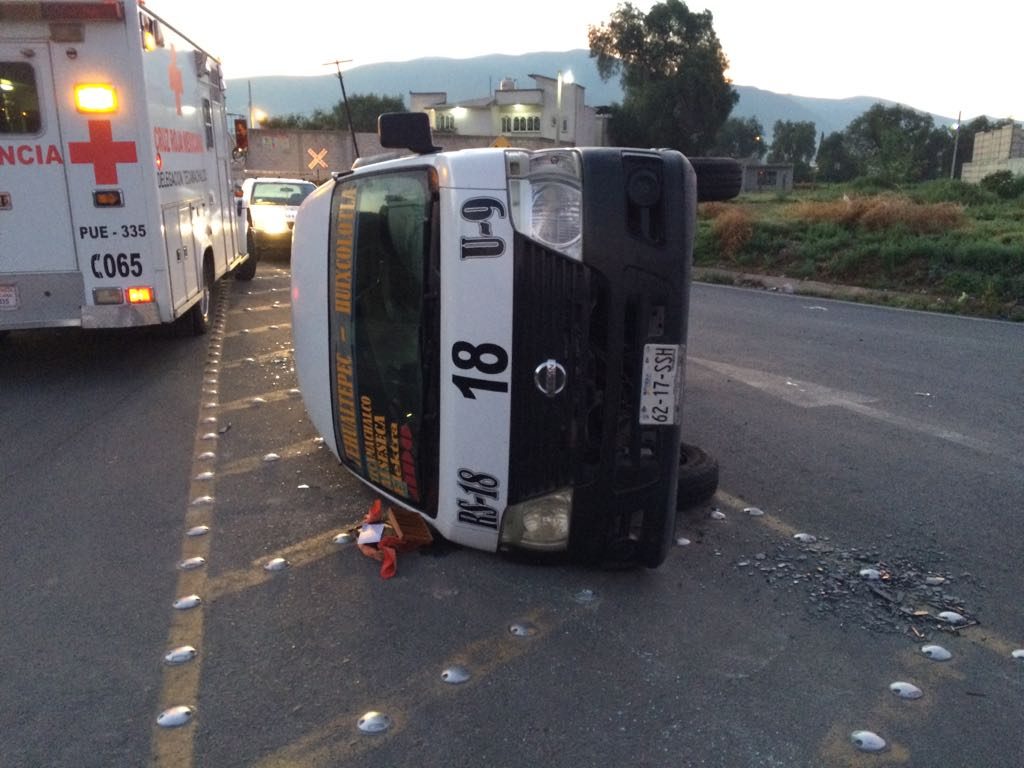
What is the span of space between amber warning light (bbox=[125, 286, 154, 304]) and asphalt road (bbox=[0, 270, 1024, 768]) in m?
1.17

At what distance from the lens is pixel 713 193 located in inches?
172

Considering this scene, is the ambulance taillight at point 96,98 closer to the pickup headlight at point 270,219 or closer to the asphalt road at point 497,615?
the asphalt road at point 497,615

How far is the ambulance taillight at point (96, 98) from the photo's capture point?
22.2 ft

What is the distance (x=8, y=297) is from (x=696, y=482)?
18.6 ft

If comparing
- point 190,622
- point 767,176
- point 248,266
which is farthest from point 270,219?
point 767,176

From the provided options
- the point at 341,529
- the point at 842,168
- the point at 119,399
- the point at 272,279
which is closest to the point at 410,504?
the point at 341,529

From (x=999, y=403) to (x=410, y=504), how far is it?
5.25m

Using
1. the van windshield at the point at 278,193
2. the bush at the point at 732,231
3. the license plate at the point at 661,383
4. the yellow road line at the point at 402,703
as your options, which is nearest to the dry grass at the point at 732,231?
the bush at the point at 732,231

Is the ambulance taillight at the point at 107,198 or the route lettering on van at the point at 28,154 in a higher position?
the route lettering on van at the point at 28,154

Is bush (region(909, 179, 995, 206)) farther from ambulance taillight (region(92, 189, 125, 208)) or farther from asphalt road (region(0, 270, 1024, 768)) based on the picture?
ambulance taillight (region(92, 189, 125, 208))

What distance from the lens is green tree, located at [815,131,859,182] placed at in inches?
3654

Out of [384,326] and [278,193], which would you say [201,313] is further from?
[278,193]

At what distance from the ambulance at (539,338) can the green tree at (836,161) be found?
91854 mm

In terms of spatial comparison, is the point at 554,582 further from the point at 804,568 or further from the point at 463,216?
the point at 463,216
